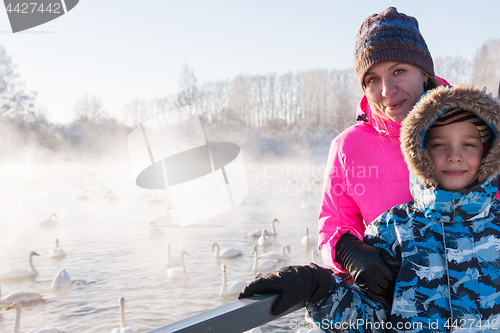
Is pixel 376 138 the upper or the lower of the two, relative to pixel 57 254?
upper

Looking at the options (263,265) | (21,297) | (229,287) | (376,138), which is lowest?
(263,265)

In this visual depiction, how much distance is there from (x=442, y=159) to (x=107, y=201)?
616 inches

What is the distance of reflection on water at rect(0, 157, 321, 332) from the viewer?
5.88 meters

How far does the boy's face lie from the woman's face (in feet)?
0.58

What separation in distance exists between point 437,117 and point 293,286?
0.67 m

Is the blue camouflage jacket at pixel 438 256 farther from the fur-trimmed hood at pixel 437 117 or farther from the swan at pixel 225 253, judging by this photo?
the swan at pixel 225 253

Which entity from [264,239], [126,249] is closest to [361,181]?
[264,239]

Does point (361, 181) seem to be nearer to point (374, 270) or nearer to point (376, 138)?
point (376, 138)

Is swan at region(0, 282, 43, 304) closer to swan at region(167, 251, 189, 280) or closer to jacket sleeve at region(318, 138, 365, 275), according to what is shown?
swan at region(167, 251, 189, 280)

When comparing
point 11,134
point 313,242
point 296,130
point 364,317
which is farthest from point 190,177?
point 296,130

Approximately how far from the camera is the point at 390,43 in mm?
1311

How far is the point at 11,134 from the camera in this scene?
21422mm

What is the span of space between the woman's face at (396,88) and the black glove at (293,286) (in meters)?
0.65

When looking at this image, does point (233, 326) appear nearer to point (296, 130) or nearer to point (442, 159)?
point (442, 159)
